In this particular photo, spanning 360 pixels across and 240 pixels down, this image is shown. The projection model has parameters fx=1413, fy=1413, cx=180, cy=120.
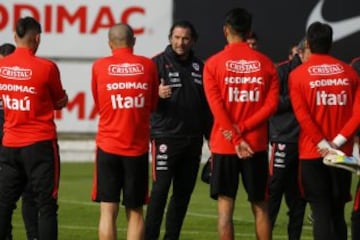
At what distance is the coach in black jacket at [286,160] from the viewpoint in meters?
14.6

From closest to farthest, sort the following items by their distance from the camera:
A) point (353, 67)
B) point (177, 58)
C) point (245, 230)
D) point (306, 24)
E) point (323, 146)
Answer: point (323, 146)
point (353, 67)
point (177, 58)
point (245, 230)
point (306, 24)

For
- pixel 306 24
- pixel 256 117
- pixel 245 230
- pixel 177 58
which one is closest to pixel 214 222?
pixel 245 230

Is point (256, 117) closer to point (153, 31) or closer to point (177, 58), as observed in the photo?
point (177, 58)

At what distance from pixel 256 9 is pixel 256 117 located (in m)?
13.4

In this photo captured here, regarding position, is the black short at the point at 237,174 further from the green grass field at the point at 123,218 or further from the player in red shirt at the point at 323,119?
the green grass field at the point at 123,218

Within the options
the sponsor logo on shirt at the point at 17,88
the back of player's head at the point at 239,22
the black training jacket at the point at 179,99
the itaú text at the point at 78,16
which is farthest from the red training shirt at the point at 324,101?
the itaú text at the point at 78,16

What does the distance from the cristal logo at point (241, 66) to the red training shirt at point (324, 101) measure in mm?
388

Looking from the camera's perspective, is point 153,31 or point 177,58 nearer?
point 177,58

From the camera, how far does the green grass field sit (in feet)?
51.8

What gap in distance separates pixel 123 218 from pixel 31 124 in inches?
190

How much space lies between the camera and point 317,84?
40.4 ft

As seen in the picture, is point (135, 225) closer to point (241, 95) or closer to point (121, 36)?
point (241, 95)

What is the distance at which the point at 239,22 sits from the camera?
12.7 metres

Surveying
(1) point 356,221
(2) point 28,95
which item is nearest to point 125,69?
(2) point 28,95
